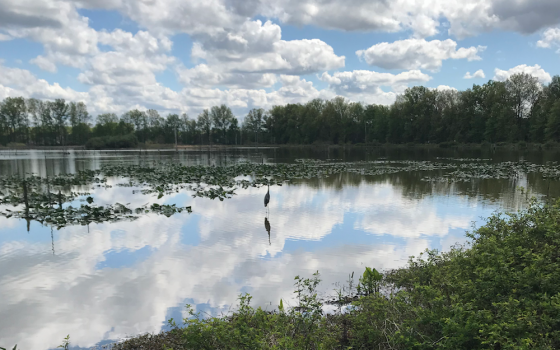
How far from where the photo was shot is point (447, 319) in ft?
13.0

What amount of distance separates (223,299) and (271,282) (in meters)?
1.09

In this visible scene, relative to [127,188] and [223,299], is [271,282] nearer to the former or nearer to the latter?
[223,299]

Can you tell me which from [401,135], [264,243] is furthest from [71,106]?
[264,243]

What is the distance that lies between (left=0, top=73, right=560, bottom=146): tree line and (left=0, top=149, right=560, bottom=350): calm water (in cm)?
Answer: 5550

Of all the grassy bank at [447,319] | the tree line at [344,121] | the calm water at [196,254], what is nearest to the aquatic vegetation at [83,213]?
the calm water at [196,254]

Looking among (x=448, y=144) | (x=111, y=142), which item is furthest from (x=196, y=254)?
(x=111, y=142)

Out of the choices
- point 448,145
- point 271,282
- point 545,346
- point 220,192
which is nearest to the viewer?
point 545,346

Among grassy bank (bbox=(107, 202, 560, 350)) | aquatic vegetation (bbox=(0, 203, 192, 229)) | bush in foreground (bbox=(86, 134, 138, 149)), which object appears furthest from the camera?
bush in foreground (bbox=(86, 134, 138, 149))

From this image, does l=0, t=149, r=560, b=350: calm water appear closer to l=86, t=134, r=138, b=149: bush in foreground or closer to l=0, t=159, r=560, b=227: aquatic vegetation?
l=0, t=159, r=560, b=227: aquatic vegetation

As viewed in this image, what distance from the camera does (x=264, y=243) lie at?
9680 mm

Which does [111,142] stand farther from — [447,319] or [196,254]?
[447,319]

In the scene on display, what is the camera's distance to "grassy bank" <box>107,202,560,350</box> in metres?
3.90

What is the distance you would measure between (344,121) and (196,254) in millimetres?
88290

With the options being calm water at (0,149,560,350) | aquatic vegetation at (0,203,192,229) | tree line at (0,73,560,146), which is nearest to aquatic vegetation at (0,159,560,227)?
aquatic vegetation at (0,203,192,229)
